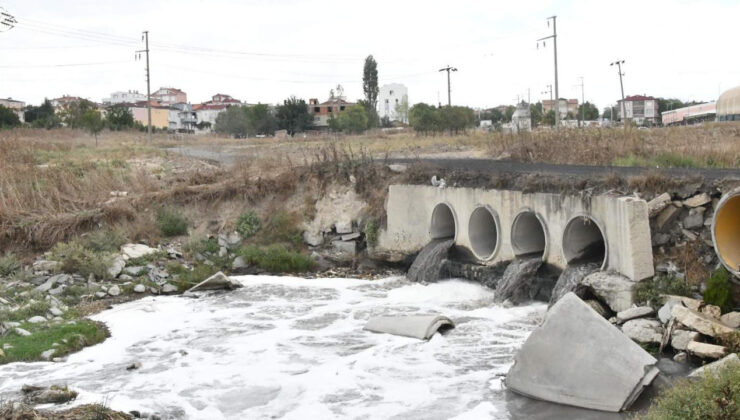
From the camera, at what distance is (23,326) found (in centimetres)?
1392

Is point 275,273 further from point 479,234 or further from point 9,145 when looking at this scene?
point 9,145

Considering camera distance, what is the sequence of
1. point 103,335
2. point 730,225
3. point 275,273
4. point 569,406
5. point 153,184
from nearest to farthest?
point 569,406 < point 730,225 < point 103,335 < point 275,273 < point 153,184

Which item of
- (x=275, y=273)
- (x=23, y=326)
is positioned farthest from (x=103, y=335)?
(x=275, y=273)

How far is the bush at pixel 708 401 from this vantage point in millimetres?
7016

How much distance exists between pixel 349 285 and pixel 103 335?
21.5ft

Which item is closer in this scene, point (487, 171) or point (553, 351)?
point (553, 351)

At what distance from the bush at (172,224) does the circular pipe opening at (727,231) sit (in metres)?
14.2

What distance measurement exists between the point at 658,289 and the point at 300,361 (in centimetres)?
640

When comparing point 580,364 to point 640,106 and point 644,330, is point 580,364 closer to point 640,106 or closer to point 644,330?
point 644,330

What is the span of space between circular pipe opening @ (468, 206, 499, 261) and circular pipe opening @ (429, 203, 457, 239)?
3.46ft

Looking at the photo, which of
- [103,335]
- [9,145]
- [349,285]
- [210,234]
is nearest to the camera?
[103,335]

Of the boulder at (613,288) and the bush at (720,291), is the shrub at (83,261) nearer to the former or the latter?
the boulder at (613,288)

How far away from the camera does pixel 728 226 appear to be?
1263cm

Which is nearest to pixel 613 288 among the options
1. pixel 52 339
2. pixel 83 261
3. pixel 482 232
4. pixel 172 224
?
pixel 482 232
